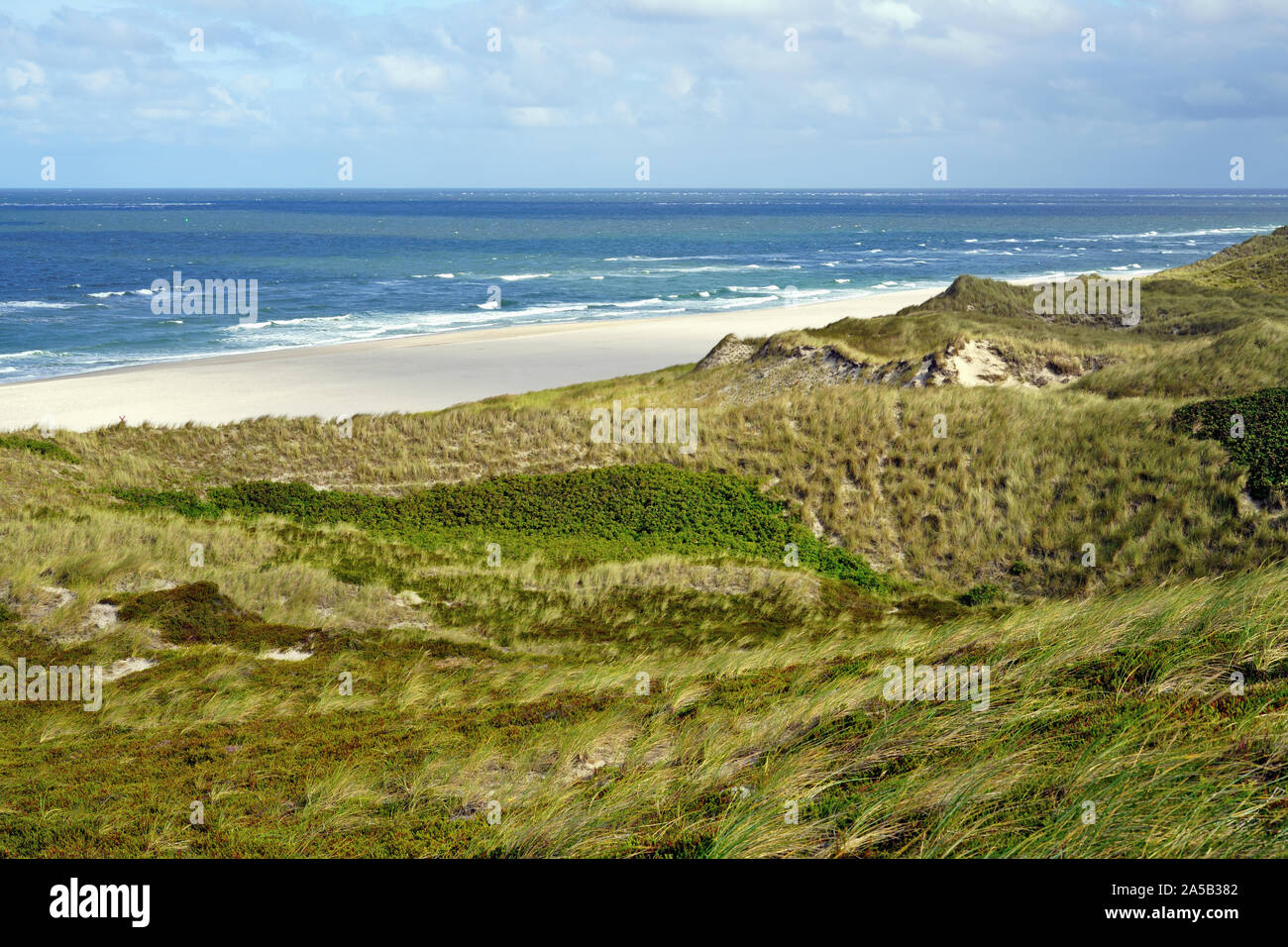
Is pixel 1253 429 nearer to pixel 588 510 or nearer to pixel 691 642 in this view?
pixel 691 642

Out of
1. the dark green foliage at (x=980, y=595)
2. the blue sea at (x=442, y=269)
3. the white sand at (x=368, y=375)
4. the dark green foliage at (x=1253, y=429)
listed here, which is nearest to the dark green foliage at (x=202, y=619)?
the dark green foliage at (x=980, y=595)

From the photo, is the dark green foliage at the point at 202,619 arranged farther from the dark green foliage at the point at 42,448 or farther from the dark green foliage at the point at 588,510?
the dark green foliage at the point at 42,448

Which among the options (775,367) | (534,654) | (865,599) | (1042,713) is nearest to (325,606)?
(534,654)

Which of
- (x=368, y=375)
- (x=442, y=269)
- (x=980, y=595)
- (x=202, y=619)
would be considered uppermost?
(x=442, y=269)

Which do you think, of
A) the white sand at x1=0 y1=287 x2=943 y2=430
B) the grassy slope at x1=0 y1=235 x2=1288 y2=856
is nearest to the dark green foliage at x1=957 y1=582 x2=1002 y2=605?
the grassy slope at x1=0 y1=235 x2=1288 y2=856

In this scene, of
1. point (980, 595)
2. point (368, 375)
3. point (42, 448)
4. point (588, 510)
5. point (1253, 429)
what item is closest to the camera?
point (980, 595)

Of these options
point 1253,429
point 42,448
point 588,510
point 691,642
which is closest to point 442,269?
point 42,448

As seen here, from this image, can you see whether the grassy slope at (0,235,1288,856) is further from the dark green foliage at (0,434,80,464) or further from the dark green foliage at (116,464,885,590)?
the dark green foliage at (0,434,80,464)
